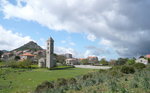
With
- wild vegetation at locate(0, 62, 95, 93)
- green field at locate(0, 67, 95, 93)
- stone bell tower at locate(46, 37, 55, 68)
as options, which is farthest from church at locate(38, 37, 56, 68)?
Result: green field at locate(0, 67, 95, 93)

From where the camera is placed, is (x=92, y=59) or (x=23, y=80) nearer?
(x=23, y=80)

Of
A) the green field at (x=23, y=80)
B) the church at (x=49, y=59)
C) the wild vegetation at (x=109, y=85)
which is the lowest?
the green field at (x=23, y=80)

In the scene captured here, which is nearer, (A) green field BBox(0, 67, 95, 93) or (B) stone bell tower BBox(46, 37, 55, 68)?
(A) green field BBox(0, 67, 95, 93)

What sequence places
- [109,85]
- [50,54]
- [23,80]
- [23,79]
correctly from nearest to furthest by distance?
[109,85] < [23,80] < [23,79] < [50,54]

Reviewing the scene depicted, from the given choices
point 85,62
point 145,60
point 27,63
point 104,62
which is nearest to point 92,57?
point 85,62

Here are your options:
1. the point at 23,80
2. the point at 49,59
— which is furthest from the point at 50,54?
the point at 23,80

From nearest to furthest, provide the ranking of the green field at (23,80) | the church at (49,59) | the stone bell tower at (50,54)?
the green field at (23,80), the stone bell tower at (50,54), the church at (49,59)

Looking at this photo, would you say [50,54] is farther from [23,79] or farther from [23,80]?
[23,80]

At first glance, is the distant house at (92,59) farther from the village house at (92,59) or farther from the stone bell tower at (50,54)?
the stone bell tower at (50,54)

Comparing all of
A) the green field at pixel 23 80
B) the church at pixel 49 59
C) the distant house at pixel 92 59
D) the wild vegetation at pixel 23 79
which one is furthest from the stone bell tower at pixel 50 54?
the distant house at pixel 92 59

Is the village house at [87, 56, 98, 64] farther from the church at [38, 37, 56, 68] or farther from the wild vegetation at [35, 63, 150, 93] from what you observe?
the wild vegetation at [35, 63, 150, 93]

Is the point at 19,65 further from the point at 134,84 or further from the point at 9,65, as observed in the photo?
the point at 134,84

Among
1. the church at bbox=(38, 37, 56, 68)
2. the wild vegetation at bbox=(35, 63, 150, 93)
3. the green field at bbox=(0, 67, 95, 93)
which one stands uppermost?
the church at bbox=(38, 37, 56, 68)

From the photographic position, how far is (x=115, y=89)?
29.3 feet
